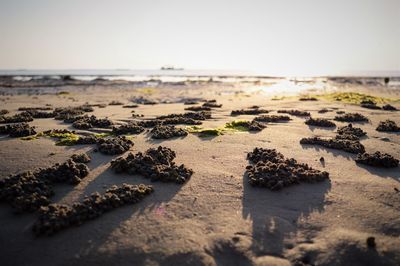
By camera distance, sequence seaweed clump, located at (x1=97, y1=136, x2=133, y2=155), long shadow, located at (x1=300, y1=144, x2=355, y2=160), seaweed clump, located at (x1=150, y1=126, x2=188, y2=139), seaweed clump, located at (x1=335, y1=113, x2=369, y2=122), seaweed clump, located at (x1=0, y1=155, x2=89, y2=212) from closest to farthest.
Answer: seaweed clump, located at (x1=0, y1=155, x2=89, y2=212) < seaweed clump, located at (x1=97, y1=136, x2=133, y2=155) < long shadow, located at (x1=300, y1=144, x2=355, y2=160) < seaweed clump, located at (x1=150, y1=126, x2=188, y2=139) < seaweed clump, located at (x1=335, y1=113, x2=369, y2=122)

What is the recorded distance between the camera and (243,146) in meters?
6.52

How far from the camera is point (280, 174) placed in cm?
473

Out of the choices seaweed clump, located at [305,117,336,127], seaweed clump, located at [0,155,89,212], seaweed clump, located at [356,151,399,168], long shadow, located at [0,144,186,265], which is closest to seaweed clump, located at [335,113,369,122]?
seaweed clump, located at [305,117,336,127]

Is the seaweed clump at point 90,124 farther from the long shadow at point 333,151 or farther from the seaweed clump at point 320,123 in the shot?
the seaweed clump at point 320,123

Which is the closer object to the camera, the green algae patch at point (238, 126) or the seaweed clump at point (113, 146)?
the seaweed clump at point (113, 146)

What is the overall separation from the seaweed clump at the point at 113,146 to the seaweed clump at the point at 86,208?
1.61 m

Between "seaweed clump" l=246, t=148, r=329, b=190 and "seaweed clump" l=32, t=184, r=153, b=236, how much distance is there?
1.52 metres

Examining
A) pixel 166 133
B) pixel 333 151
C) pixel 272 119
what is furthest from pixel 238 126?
pixel 333 151

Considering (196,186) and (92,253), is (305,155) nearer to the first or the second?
(196,186)

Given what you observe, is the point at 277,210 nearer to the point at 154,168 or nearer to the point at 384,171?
the point at 154,168

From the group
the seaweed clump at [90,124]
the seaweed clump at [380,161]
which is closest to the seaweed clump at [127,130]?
the seaweed clump at [90,124]

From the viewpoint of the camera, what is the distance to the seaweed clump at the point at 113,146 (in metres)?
5.83

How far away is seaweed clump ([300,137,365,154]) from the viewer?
6.23 m

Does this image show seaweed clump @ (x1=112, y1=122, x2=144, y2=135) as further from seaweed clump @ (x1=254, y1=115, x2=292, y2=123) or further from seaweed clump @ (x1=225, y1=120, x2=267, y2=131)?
seaweed clump @ (x1=254, y1=115, x2=292, y2=123)
